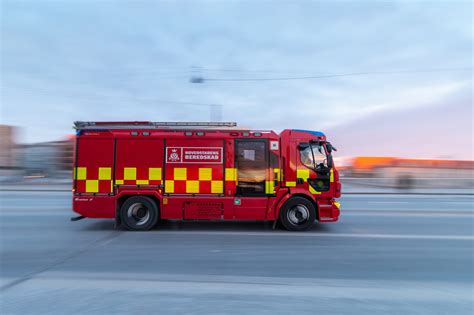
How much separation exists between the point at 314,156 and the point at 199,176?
2823mm

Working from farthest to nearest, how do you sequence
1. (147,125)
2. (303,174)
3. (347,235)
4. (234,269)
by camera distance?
(147,125) → (303,174) → (347,235) → (234,269)

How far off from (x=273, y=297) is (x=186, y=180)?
3.68m

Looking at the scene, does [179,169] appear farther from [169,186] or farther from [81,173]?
[81,173]

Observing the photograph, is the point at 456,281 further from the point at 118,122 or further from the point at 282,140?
the point at 118,122

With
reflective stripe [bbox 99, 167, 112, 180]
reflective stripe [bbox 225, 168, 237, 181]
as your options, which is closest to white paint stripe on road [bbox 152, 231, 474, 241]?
reflective stripe [bbox 225, 168, 237, 181]

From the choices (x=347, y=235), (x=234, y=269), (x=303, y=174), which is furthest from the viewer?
(x=303, y=174)

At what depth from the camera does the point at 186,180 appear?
614cm

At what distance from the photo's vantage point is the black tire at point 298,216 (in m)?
6.12

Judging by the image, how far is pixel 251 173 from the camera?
6.17 m

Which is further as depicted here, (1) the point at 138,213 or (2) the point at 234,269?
(1) the point at 138,213

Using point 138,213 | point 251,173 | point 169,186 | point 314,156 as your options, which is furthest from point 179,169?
point 314,156

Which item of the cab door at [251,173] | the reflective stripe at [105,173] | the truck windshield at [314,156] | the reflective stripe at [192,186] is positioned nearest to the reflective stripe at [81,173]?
the reflective stripe at [105,173]

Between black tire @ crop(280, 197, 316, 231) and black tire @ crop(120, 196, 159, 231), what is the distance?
3072 millimetres

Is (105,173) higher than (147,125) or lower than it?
lower
